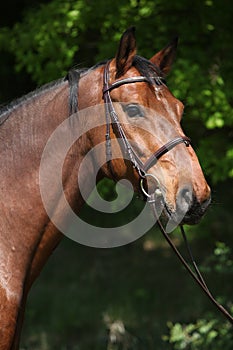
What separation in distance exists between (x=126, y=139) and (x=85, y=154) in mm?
255

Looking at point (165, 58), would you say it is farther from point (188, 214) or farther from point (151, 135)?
point (188, 214)

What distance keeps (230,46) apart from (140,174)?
3.19 meters

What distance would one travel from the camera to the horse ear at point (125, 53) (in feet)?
10.4

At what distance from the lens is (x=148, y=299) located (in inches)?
367

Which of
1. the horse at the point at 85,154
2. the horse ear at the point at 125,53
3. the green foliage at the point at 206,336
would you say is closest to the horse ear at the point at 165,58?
the horse at the point at 85,154

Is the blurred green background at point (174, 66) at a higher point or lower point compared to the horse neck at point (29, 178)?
lower

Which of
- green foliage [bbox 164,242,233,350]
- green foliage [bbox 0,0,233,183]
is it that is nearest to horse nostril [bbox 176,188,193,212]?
green foliage [bbox 0,0,233,183]

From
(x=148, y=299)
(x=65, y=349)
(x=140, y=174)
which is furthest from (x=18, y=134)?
(x=148, y=299)

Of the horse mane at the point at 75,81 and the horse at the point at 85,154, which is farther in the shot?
the horse mane at the point at 75,81

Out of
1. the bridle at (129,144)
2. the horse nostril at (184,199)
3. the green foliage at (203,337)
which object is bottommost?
the green foliage at (203,337)

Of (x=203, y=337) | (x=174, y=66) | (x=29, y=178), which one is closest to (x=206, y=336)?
(x=203, y=337)

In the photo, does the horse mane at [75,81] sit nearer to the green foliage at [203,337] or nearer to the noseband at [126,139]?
the noseband at [126,139]

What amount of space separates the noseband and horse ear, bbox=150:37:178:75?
12.8 inches

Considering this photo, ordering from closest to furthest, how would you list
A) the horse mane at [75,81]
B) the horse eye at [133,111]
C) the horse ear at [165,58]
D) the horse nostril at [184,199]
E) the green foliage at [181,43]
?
1. the horse nostril at [184,199]
2. the horse eye at [133,111]
3. the horse mane at [75,81]
4. the horse ear at [165,58]
5. the green foliage at [181,43]
